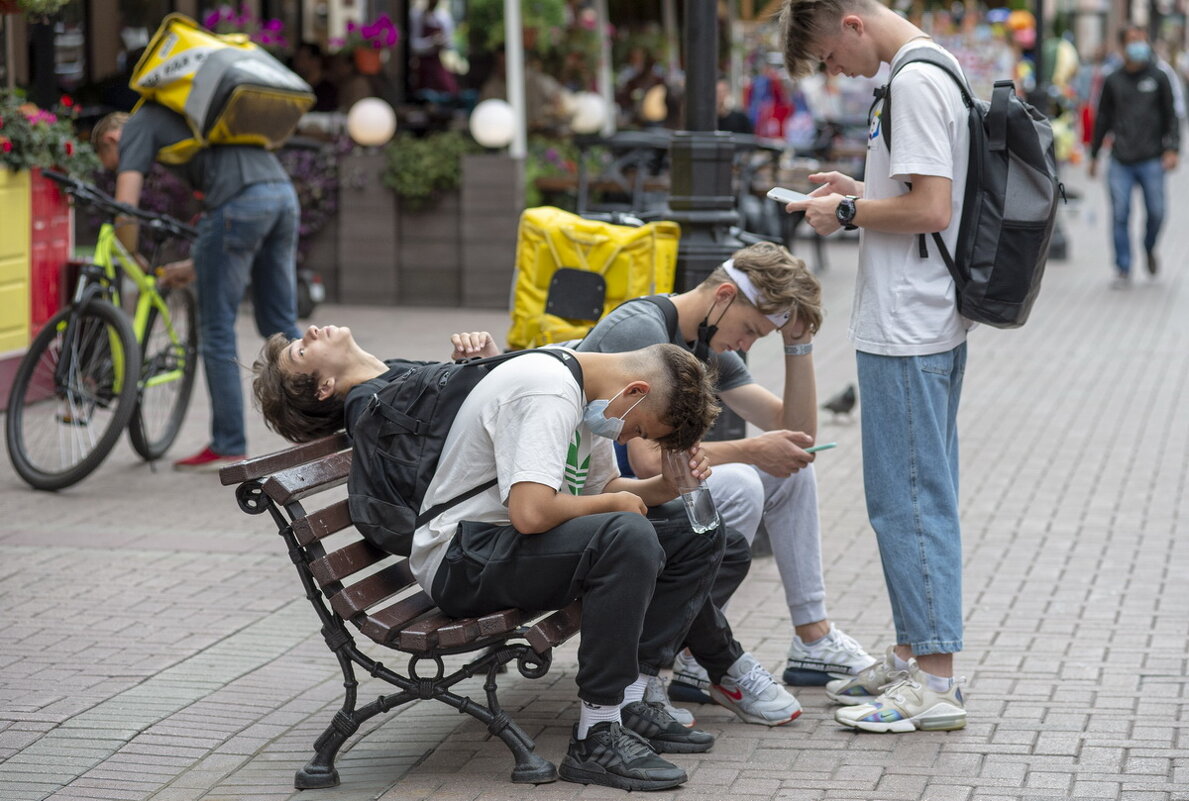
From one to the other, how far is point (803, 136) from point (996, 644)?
14.1m

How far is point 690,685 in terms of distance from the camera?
4621 mm

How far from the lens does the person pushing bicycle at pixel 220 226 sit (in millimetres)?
7219

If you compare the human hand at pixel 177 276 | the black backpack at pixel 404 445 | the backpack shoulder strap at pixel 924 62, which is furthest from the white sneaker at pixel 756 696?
the human hand at pixel 177 276

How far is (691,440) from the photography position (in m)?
3.89

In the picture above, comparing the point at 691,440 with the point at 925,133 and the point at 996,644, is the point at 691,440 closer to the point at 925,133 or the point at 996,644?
the point at 925,133

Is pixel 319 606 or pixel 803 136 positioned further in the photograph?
pixel 803 136

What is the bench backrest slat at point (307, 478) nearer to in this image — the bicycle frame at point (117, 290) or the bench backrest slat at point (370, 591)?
the bench backrest slat at point (370, 591)

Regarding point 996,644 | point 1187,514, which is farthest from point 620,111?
point 996,644

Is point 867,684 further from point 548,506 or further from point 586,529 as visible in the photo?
point 548,506

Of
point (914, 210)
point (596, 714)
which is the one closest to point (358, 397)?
point (596, 714)

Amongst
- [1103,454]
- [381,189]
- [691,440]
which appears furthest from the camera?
[381,189]

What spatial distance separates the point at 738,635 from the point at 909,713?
3.20 ft

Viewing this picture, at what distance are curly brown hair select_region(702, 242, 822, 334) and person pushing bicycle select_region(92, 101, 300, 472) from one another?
3322 millimetres

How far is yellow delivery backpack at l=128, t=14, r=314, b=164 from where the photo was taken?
7117 mm
